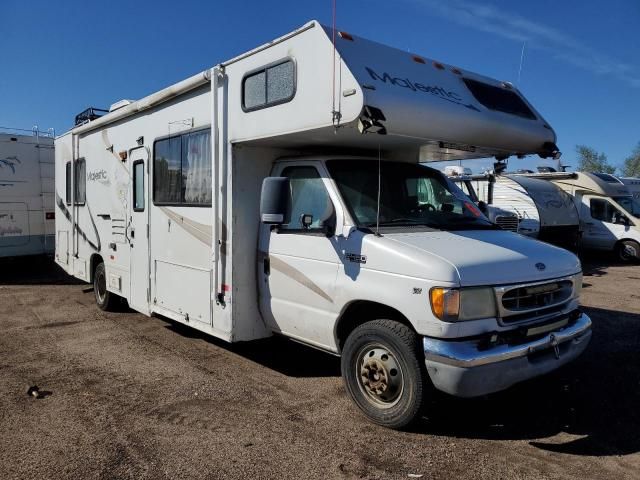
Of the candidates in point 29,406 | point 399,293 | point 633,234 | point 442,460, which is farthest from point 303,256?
point 633,234

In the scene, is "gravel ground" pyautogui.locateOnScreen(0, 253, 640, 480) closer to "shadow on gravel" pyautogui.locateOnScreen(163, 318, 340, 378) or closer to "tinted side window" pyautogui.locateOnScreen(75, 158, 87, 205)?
"shadow on gravel" pyautogui.locateOnScreen(163, 318, 340, 378)

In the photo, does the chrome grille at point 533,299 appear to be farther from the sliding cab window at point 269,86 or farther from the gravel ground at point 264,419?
the sliding cab window at point 269,86

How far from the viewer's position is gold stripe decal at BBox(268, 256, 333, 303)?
4582 mm

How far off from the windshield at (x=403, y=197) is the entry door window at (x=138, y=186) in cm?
313

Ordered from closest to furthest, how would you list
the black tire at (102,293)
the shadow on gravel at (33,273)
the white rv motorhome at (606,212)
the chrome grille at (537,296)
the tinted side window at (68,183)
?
the chrome grille at (537,296)
the black tire at (102,293)
the tinted side window at (68,183)
the shadow on gravel at (33,273)
the white rv motorhome at (606,212)

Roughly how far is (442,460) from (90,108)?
26.1ft

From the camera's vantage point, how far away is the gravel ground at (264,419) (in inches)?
141

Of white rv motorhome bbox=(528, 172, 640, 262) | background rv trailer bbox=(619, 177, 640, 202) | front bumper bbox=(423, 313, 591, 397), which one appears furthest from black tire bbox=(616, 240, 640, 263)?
front bumper bbox=(423, 313, 591, 397)

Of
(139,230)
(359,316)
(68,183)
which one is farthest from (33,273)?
(359,316)

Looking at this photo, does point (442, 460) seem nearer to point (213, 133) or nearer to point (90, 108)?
point (213, 133)

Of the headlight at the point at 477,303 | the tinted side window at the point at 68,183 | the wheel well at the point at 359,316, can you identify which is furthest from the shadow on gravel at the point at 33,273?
the headlight at the point at 477,303

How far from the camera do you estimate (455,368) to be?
361 centimetres

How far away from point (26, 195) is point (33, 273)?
2066mm

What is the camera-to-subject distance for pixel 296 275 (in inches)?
189
